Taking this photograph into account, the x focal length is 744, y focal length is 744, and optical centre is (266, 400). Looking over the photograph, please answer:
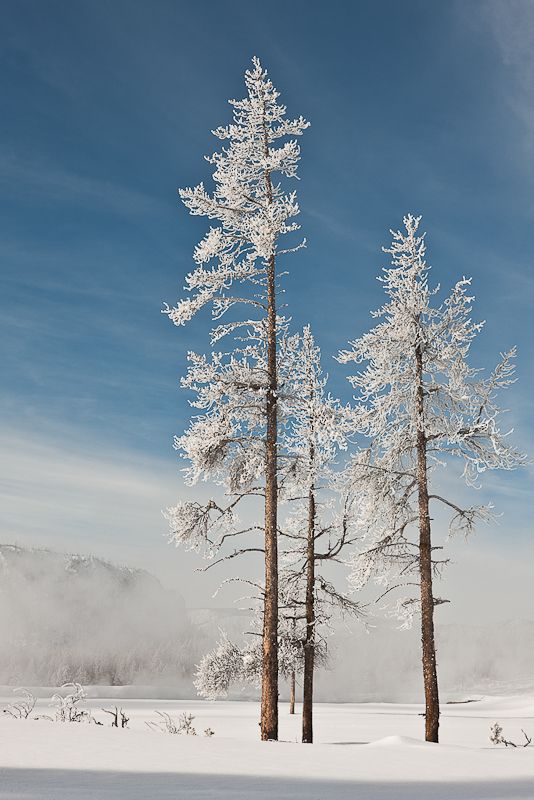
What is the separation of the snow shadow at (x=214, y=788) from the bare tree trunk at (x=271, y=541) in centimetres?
721

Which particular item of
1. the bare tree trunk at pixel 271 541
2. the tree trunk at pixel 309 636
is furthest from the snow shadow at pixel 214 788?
the tree trunk at pixel 309 636

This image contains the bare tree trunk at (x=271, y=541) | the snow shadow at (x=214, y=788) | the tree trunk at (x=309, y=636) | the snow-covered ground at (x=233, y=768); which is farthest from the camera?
the tree trunk at (x=309, y=636)

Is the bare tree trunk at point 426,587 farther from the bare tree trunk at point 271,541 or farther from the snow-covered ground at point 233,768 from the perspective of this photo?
the snow-covered ground at point 233,768

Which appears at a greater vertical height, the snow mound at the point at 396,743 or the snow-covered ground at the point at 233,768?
the snow-covered ground at the point at 233,768

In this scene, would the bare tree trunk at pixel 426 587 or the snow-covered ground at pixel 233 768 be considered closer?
the snow-covered ground at pixel 233 768

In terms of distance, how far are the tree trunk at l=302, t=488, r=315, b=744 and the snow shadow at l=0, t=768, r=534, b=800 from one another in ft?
38.7

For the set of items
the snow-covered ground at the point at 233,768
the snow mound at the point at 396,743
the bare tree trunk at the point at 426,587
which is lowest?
the snow mound at the point at 396,743

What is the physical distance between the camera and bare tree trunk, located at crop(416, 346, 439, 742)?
15680 millimetres

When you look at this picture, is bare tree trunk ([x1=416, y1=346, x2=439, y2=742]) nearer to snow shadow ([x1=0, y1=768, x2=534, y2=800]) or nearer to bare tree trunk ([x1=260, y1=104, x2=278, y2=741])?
bare tree trunk ([x1=260, y1=104, x2=278, y2=741])

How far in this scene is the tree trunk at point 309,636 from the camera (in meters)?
20.0

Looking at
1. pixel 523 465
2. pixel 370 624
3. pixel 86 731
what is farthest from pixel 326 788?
pixel 370 624

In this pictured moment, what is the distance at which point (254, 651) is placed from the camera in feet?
78.7

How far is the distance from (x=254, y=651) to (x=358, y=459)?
9.76 meters

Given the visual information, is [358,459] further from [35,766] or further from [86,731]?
[35,766]
